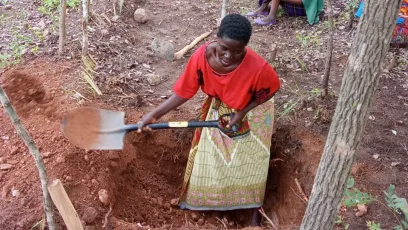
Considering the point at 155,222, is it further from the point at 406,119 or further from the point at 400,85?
the point at 400,85

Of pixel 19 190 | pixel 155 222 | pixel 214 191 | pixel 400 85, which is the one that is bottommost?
pixel 155 222

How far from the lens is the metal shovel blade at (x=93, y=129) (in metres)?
2.36

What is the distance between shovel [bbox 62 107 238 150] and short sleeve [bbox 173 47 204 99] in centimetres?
22

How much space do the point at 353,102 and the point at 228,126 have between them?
1.15m

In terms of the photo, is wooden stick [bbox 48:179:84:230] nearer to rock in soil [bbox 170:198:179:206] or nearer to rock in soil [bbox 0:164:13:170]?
rock in soil [bbox 0:164:13:170]

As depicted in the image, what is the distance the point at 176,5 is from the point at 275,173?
9.60 ft

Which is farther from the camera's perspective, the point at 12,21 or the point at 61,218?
the point at 12,21

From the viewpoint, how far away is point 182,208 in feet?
9.91

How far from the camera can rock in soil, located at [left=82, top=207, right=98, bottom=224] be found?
2.39 metres

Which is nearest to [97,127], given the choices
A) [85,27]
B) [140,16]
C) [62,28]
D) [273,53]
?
[85,27]

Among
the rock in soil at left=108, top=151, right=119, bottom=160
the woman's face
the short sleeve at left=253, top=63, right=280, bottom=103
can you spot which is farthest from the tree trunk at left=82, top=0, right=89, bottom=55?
the short sleeve at left=253, top=63, right=280, bottom=103

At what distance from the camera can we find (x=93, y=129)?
7.95ft

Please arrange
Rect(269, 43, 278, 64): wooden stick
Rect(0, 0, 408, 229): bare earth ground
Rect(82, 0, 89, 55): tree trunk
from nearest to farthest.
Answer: Rect(0, 0, 408, 229): bare earth ground → Rect(82, 0, 89, 55): tree trunk → Rect(269, 43, 278, 64): wooden stick

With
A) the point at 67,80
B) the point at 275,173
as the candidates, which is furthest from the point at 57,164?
the point at 275,173
